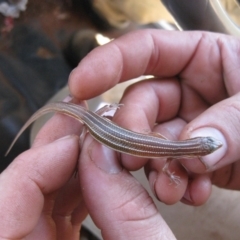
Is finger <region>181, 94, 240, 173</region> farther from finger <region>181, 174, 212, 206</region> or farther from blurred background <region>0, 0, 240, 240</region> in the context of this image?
blurred background <region>0, 0, 240, 240</region>

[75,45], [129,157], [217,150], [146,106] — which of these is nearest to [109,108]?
[146,106]

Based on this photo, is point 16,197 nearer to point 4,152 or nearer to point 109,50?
point 109,50

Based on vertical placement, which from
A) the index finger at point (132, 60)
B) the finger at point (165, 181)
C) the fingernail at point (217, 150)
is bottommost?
the finger at point (165, 181)

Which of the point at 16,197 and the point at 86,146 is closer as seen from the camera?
the point at 16,197

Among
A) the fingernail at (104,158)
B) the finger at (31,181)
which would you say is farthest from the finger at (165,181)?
the finger at (31,181)

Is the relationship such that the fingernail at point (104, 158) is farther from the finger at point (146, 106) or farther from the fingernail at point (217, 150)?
the fingernail at point (217, 150)

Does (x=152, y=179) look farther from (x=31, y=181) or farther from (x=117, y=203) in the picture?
(x=31, y=181)

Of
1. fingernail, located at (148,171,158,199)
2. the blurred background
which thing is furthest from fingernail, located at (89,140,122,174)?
the blurred background

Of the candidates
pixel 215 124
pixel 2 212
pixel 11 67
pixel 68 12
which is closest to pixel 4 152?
pixel 11 67
